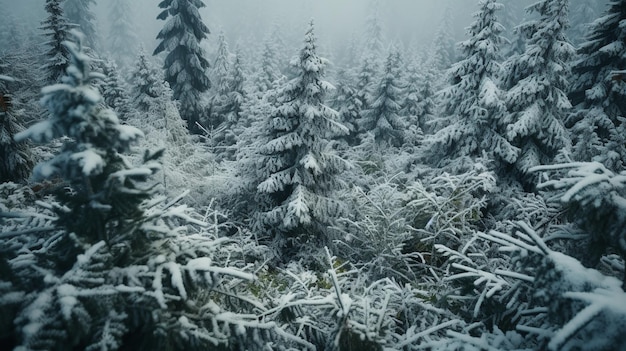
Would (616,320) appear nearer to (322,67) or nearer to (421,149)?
(322,67)

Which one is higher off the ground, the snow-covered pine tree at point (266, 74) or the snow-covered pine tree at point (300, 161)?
the snow-covered pine tree at point (266, 74)

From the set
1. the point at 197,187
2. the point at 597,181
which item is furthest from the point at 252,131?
the point at 597,181

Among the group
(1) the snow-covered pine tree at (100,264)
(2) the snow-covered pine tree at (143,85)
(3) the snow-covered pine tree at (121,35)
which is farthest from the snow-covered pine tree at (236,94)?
(3) the snow-covered pine tree at (121,35)

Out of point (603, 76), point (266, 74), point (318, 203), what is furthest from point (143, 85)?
point (603, 76)

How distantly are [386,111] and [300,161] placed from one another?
15.3 m

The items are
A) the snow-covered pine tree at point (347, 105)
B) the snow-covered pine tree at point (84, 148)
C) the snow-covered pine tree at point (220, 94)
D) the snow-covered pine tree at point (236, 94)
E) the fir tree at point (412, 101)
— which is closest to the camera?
the snow-covered pine tree at point (84, 148)

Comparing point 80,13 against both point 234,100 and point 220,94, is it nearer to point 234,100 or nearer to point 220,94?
point 220,94

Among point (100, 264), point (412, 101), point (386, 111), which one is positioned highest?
point (412, 101)

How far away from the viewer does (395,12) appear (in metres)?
79.1

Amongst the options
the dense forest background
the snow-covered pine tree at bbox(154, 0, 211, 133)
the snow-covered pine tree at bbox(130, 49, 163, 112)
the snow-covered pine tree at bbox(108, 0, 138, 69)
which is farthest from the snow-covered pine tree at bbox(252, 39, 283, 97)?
the snow-covered pine tree at bbox(108, 0, 138, 69)

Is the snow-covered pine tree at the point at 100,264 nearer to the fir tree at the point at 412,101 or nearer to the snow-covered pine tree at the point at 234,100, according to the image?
the snow-covered pine tree at the point at 234,100

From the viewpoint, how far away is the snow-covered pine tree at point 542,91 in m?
11.9

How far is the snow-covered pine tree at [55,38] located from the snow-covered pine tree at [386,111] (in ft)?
56.7

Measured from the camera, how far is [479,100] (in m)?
12.7
